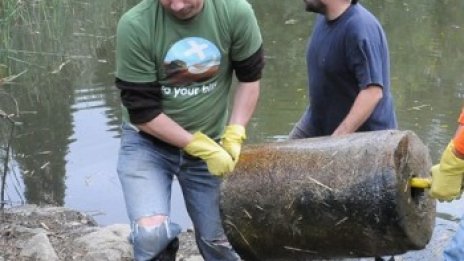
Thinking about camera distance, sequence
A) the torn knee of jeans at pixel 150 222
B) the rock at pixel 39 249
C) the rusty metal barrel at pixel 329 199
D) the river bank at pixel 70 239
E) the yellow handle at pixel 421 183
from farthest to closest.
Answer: the river bank at pixel 70 239, the rock at pixel 39 249, the torn knee of jeans at pixel 150 222, the yellow handle at pixel 421 183, the rusty metal barrel at pixel 329 199

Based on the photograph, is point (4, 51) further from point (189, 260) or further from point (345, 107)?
point (345, 107)

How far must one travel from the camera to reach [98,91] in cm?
992

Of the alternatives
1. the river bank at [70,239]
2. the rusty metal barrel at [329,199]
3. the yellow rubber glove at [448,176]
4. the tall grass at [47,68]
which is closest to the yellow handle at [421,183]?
the rusty metal barrel at [329,199]

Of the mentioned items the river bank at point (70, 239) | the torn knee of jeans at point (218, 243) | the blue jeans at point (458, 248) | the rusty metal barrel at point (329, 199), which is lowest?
the river bank at point (70, 239)

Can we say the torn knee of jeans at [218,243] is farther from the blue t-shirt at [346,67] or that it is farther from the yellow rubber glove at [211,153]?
the blue t-shirt at [346,67]

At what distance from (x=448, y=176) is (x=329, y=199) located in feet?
1.73

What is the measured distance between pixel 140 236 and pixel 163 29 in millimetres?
1008

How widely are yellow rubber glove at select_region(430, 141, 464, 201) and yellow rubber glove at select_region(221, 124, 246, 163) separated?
3.20ft

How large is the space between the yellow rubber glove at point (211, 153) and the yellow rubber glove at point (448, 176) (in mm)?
974

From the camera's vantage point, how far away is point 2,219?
19.8 feet

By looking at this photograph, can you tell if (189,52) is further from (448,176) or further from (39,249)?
(39,249)

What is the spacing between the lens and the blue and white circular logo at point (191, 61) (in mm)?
3838

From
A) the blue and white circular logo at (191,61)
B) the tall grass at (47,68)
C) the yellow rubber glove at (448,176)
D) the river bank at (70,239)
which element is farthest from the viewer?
the tall grass at (47,68)

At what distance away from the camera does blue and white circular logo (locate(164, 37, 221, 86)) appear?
3838mm
